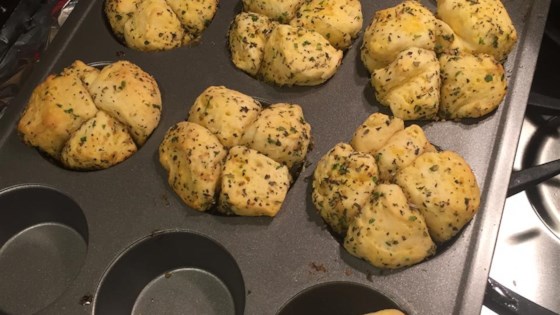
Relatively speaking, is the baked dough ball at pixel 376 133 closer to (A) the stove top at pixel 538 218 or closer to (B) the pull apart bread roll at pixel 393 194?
(B) the pull apart bread roll at pixel 393 194

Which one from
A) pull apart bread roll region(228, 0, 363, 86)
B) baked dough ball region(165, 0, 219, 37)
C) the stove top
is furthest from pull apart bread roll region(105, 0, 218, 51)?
the stove top

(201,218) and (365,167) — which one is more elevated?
(365,167)

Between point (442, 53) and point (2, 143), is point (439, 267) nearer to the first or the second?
point (442, 53)

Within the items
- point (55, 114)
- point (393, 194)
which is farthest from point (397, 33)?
point (55, 114)

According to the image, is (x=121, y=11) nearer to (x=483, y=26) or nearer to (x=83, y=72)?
(x=83, y=72)

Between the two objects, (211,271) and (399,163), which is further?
(211,271)

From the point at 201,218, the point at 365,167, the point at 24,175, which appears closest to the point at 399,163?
the point at 365,167

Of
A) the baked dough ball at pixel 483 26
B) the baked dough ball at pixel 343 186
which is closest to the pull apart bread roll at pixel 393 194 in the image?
the baked dough ball at pixel 343 186

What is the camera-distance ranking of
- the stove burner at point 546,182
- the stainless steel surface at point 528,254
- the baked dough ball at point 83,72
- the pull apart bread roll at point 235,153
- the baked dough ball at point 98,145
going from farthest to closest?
the stove burner at point 546,182, the stainless steel surface at point 528,254, the baked dough ball at point 83,72, the baked dough ball at point 98,145, the pull apart bread roll at point 235,153
